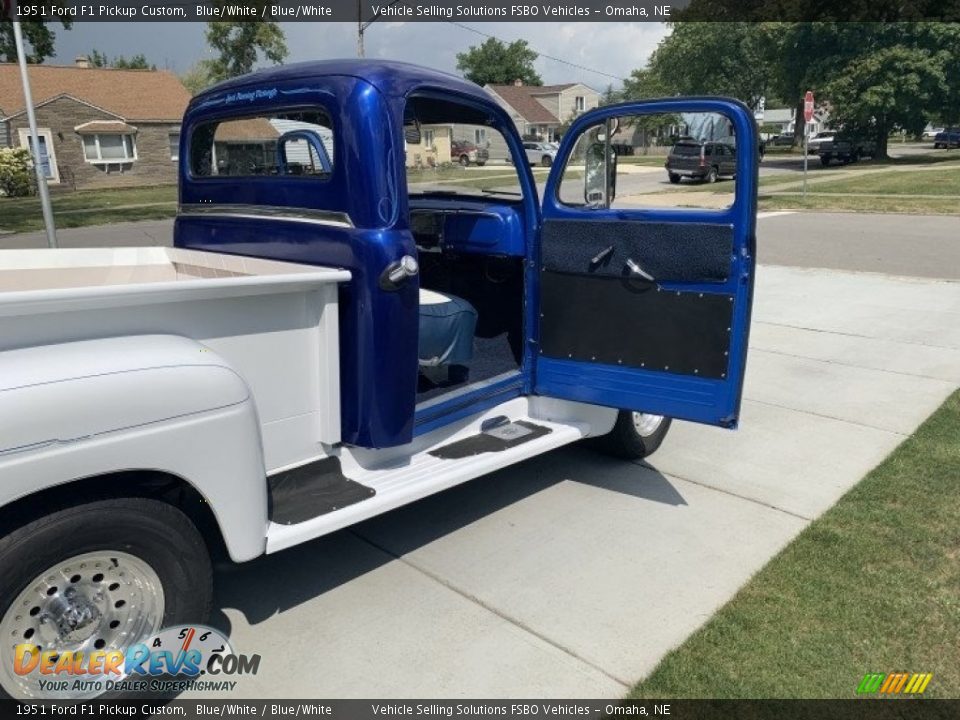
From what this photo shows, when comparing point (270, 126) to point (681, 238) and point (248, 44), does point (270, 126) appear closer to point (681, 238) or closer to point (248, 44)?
point (681, 238)

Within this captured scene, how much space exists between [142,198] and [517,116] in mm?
35862

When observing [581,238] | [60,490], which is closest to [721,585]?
[581,238]

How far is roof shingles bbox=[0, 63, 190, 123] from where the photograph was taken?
107 ft

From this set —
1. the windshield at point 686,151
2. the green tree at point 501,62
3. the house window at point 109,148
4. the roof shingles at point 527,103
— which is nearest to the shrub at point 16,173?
the house window at point 109,148

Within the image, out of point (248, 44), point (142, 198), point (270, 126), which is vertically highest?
point (248, 44)

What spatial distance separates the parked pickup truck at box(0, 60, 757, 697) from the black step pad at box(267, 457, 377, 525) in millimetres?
10

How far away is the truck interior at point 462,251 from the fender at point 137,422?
120 cm

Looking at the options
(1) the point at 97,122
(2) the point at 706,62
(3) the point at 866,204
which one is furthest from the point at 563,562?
(2) the point at 706,62

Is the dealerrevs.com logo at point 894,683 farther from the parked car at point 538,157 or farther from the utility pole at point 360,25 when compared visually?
the utility pole at point 360,25

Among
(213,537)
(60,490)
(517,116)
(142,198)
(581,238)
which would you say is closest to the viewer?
(60,490)

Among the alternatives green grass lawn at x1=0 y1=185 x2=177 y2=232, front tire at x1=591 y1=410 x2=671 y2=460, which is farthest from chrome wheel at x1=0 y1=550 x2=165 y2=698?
green grass lawn at x1=0 y1=185 x2=177 y2=232

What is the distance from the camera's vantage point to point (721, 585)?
10.8 ft

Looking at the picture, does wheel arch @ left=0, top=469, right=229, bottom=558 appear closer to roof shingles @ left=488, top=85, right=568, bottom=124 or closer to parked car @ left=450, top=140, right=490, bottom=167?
parked car @ left=450, top=140, right=490, bottom=167

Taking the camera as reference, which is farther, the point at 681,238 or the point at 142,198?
the point at 142,198
